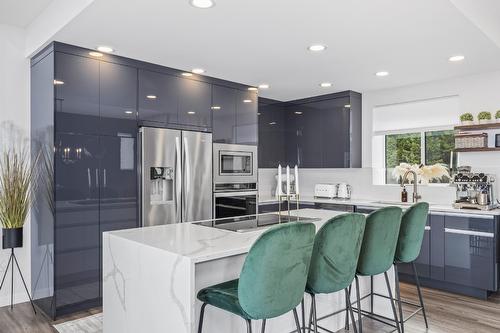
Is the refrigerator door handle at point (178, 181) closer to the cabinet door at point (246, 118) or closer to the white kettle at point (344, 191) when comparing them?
the cabinet door at point (246, 118)

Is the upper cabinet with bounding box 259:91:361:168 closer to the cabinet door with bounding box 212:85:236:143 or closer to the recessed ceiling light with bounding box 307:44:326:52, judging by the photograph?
the cabinet door with bounding box 212:85:236:143

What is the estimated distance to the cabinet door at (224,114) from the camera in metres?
4.50

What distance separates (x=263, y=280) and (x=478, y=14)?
2.63 m

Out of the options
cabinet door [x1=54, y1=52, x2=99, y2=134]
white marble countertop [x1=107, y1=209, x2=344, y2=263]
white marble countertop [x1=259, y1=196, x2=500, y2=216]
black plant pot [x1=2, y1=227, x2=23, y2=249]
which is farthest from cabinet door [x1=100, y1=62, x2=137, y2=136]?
white marble countertop [x1=259, y1=196, x2=500, y2=216]

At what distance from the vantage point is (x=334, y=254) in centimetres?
209

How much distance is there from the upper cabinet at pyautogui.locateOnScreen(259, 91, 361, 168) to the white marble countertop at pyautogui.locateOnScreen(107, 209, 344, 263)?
305 centimetres

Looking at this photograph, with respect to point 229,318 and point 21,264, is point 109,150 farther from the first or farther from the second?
point 229,318

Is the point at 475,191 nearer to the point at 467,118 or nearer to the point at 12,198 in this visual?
the point at 467,118

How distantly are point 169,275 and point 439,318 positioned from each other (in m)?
2.61

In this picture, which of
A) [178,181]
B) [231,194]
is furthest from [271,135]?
[178,181]

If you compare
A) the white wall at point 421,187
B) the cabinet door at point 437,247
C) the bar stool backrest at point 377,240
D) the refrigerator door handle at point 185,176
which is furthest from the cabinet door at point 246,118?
the bar stool backrest at point 377,240

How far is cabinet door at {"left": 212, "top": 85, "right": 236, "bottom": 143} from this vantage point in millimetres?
4496

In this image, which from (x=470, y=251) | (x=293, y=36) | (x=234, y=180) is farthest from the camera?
(x=234, y=180)

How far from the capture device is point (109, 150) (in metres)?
3.56
